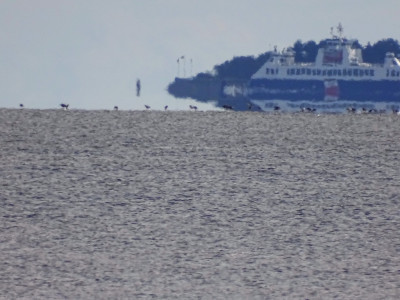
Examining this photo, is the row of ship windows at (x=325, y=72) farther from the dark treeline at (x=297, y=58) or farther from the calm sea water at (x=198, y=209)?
the calm sea water at (x=198, y=209)

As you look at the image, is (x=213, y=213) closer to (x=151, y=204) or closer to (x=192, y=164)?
(x=151, y=204)

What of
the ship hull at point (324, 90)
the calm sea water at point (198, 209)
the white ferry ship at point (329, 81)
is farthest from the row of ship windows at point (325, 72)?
the calm sea water at point (198, 209)

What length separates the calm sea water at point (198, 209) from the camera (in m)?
4.96

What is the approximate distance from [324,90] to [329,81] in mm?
782

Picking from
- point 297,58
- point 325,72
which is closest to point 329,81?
point 325,72

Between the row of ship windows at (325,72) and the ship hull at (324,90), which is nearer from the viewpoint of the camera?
the ship hull at (324,90)

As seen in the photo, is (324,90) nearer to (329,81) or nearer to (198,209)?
(329,81)

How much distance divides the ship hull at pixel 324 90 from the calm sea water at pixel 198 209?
3071 cm

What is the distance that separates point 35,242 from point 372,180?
226cm

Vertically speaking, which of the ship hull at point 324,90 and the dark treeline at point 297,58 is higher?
the dark treeline at point 297,58

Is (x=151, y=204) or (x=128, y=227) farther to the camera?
(x=151, y=204)

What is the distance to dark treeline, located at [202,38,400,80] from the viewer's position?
40.5 m

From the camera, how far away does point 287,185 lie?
22.0ft

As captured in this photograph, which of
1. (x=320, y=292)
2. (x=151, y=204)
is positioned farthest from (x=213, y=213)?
(x=320, y=292)
